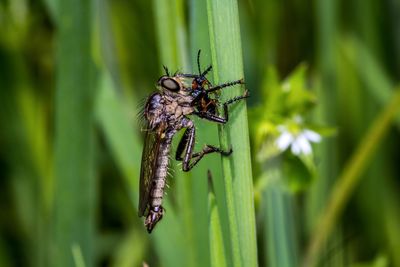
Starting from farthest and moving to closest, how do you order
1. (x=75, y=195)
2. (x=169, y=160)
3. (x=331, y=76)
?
(x=331, y=76) → (x=75, y=195) → (x=169, y=160)

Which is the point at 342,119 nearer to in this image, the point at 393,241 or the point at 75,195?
the point at 393,241

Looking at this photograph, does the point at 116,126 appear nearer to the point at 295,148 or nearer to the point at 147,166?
the point at 147,166

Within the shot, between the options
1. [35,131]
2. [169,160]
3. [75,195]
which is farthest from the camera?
[35,131]

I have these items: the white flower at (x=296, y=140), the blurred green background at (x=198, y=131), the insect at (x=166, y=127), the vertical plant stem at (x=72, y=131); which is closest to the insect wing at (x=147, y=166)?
the insect at (x=166, y=127)

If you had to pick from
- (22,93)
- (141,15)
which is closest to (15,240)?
(22,93)

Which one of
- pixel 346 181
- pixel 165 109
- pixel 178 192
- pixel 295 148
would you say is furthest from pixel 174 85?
pixel 346 181

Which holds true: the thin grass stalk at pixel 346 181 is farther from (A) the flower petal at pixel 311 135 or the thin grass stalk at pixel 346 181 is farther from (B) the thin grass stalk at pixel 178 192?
(B) the thin grass stalk at pixel 178 192

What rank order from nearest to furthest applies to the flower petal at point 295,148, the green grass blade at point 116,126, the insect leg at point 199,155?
1. the insect leg at point 199,155
2. the flower petal at point 295,148
3. the green grass blade at point 116,126
